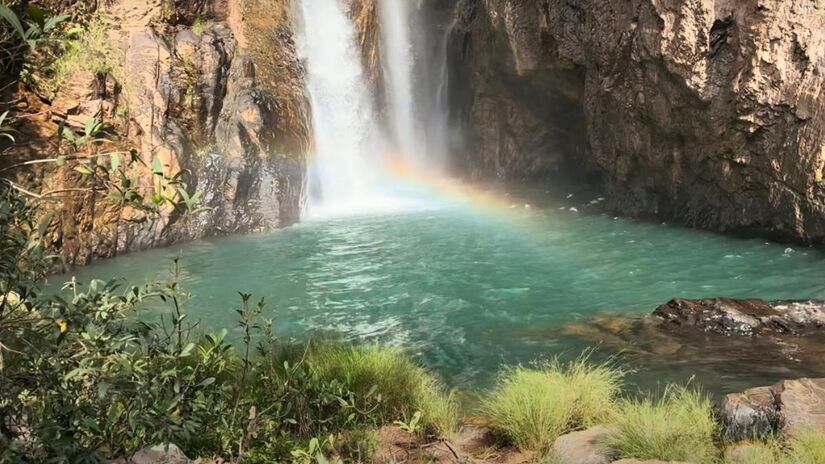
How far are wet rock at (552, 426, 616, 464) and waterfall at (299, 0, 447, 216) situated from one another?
1598 cm

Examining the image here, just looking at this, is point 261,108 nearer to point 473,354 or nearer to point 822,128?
point 473,354

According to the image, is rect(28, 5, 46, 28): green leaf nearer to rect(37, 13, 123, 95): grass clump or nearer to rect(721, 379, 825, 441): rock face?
rect(721, 379, 825, 441): rock face

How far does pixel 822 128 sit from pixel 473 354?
9.12m

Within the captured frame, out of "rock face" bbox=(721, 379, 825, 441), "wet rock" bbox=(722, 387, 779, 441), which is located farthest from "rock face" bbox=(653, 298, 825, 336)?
"wet rock" bbox=(722, 387, 779, 441)

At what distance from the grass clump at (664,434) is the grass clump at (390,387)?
1275 millimetres

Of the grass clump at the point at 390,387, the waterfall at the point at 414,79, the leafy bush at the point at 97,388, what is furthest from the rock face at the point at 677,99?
the leafy bush at the point at 97,388

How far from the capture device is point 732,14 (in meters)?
13.2

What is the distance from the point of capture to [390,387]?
4.91 meters

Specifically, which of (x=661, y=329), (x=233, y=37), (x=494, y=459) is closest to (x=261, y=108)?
(x=233, y=37)

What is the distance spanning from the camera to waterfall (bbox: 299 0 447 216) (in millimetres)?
21797

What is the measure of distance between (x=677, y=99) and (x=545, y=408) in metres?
12.4

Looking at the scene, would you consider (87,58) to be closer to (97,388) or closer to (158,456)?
(158,456)

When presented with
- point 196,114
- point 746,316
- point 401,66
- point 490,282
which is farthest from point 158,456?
point 401,66

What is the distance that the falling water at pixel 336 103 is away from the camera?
71.5 feet
